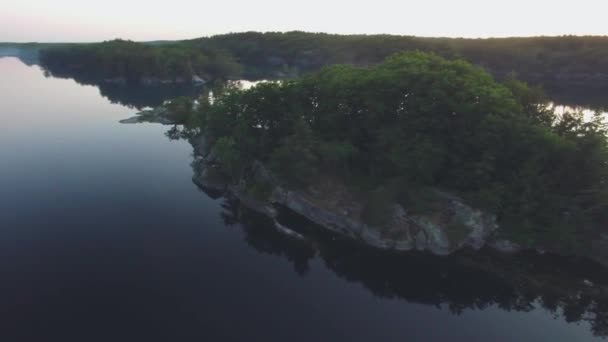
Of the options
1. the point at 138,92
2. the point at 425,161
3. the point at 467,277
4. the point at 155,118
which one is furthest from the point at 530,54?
the point at 138,92

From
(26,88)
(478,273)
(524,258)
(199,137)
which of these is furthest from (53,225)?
(26,88)

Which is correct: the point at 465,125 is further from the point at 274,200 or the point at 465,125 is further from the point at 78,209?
the point at 78,209

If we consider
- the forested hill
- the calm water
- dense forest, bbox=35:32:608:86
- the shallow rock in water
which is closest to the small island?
the calm water

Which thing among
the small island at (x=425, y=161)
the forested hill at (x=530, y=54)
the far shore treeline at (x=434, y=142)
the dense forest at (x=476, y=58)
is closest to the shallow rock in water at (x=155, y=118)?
the far shore treeline at (x=434, y=142)

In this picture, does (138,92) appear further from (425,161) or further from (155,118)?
(425,161)

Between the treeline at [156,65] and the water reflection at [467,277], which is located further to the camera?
the treeline at [156,65]

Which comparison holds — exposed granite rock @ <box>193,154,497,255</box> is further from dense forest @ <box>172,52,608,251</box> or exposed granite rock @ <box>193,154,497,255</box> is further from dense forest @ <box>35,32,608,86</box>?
dense forest @ <box>35,32,608,86</box>

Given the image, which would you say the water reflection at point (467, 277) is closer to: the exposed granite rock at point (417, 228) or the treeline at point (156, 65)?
the exposed granite rock at point (417, 228)
